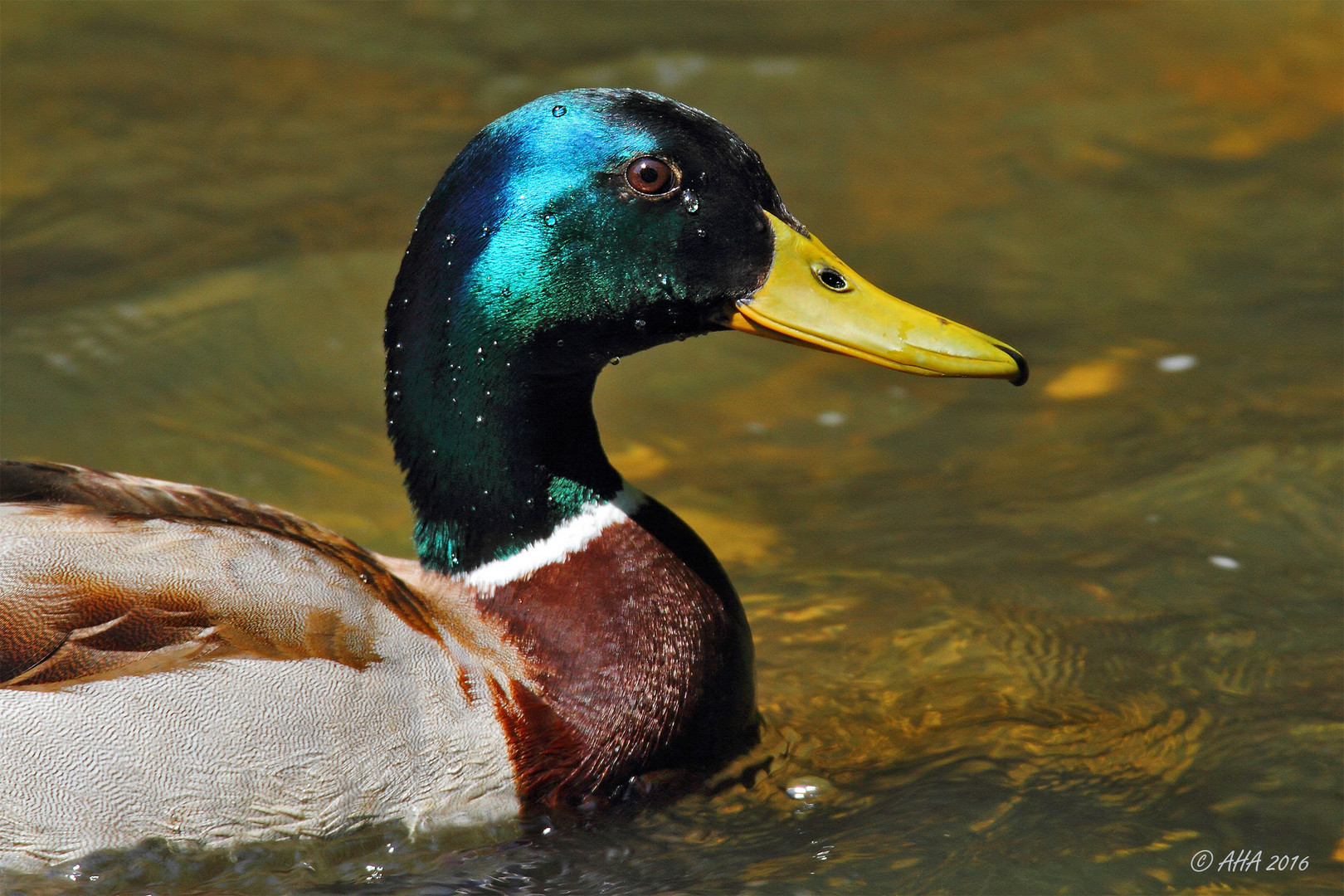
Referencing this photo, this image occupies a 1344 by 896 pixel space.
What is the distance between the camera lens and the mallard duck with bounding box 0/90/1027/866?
11.3 ft

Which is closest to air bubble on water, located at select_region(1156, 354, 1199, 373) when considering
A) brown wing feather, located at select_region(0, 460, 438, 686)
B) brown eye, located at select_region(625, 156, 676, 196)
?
brown eye, located at select_region(625, 156, 676, 196)

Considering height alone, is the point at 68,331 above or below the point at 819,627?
above

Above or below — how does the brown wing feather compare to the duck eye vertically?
below

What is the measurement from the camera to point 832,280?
3.87 meters

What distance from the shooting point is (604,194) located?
3.76 metres

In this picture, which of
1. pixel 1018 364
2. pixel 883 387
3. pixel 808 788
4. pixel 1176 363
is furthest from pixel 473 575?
pixel 1176 363

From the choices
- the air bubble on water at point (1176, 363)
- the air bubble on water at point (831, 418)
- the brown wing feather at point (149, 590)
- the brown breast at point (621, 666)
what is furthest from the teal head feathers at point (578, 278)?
the air bubble on water at point (1176, 363)

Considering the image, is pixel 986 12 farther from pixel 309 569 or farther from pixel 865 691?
pixel 309 569

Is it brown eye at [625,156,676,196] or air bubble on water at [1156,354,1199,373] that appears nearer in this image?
brown eye at [625,156,676,196]

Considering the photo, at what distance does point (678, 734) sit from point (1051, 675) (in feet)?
4.30

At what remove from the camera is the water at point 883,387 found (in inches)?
156

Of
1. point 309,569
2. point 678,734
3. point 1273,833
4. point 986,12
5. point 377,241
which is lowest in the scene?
point 1273,833

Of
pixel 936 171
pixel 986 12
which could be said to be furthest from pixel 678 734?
pixel 986 12

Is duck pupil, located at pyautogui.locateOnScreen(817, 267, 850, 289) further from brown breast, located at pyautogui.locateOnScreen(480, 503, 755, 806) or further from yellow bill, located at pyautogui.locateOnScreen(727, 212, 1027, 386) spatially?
brown breast, located at pyautogui.locateOnScreen(480, 503, 755, 806)
